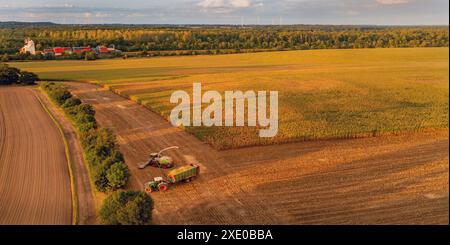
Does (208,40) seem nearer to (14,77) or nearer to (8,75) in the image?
(14,77)

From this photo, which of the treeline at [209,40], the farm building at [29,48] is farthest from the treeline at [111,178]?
the treeline at [209,40]

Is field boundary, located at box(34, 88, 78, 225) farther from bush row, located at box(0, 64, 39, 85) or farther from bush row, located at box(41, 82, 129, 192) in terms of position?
bush row, located at box(0, 64, 39, 85)

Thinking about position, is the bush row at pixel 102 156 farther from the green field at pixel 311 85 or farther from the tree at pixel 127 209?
the green field at pixel 311 85

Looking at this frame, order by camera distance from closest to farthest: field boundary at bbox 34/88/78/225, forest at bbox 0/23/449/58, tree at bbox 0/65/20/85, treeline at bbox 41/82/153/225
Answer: treeline at bbox 41/82/153/225, field boundary at bbox 34/88/78/225, tree at bbox 0/65/20/85, forest at bbox 0/23/449/58

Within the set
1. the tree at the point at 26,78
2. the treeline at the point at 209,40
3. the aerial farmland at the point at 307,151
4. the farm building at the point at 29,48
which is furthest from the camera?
the treeline at the point at 209,40

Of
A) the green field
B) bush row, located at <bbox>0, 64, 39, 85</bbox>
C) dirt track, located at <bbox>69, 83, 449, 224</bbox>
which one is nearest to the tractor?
dirt track, located at <bbox>69, 83, 449, 224</bbox>
